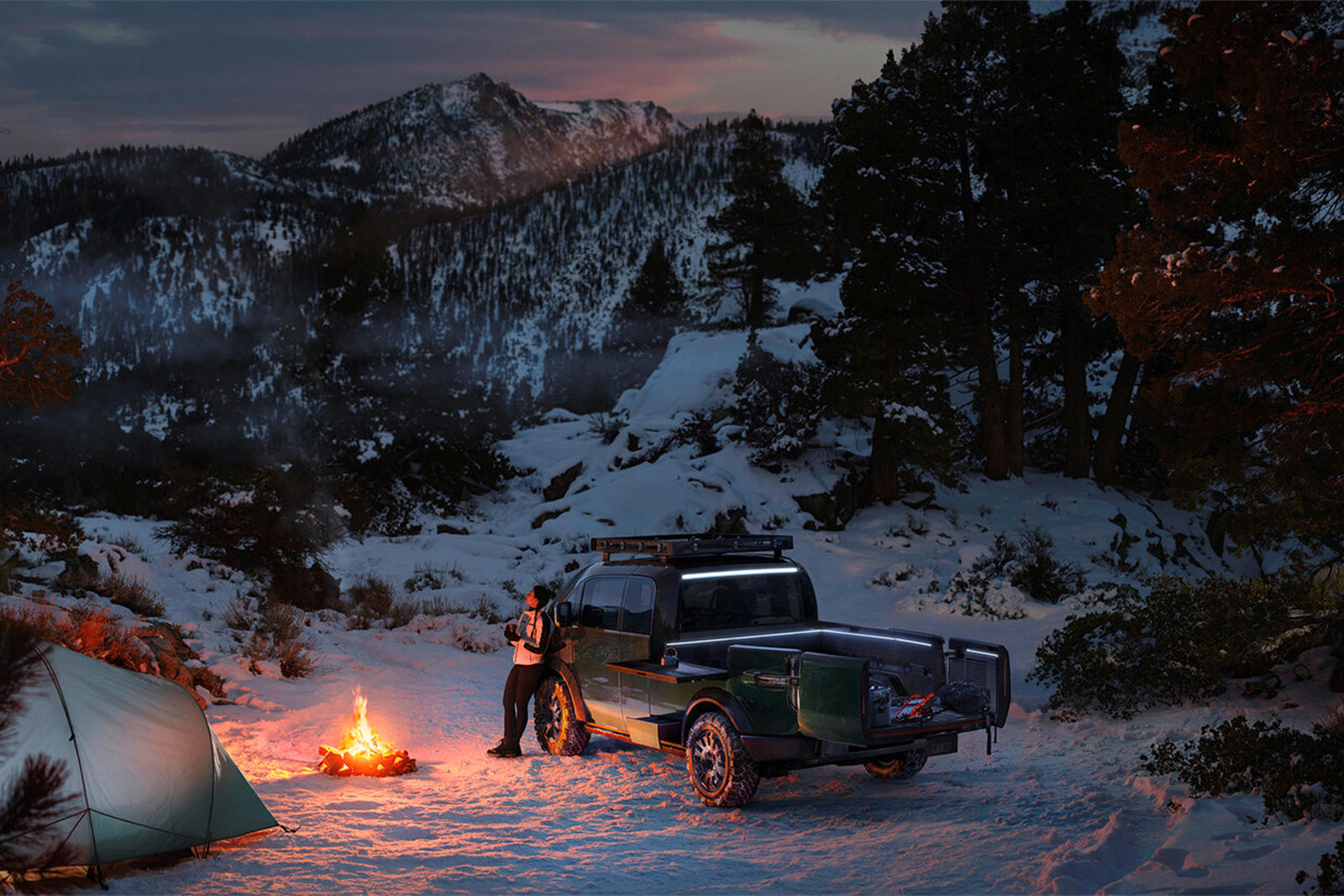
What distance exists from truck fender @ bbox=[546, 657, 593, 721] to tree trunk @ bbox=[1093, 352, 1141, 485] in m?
23.4

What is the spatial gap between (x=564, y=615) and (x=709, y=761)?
2567mm

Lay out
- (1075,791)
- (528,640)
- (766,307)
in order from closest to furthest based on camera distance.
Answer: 1. (1075,791)
2. (528,640)
3. (766,307)

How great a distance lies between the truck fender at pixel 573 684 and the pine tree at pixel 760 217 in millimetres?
32773

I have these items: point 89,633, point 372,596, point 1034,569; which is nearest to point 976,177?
point 1034,569

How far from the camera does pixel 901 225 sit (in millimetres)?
26016

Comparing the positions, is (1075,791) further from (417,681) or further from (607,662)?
(417,681)

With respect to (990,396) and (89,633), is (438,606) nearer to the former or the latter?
(89,633)

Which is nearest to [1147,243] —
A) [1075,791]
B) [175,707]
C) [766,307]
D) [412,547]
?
[1075,791]

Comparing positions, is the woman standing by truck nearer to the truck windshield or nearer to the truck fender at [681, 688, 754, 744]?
the truck windshield

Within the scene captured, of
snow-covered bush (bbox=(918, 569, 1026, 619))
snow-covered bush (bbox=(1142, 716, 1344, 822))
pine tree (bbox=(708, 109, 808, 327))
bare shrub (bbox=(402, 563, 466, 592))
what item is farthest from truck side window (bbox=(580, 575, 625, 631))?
pine tree (bbox=(708, 109, 808, 327))

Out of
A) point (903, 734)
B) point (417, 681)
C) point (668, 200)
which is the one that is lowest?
point (417, 681)

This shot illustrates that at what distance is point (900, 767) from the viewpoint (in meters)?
8.54

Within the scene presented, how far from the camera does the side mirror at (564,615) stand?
9.71 meters

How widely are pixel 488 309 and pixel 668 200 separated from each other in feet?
96.8
